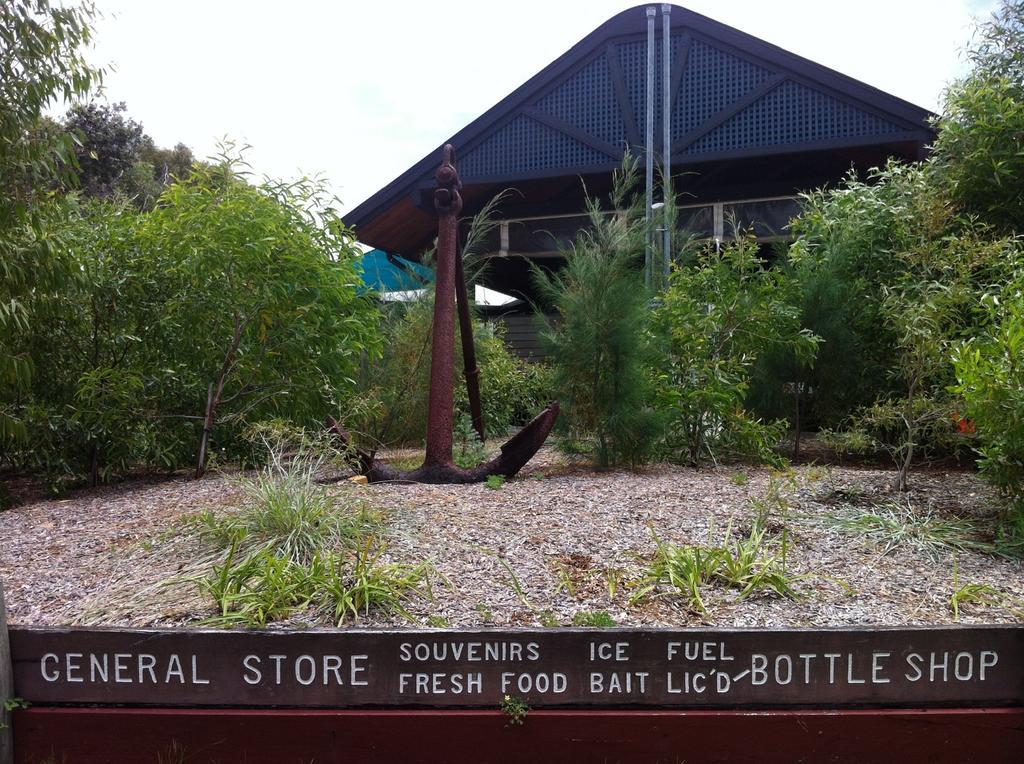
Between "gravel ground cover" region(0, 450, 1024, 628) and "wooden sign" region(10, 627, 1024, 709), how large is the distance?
0.79 feet

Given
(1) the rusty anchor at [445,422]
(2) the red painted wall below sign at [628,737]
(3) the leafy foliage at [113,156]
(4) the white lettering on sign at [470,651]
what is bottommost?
(2) the red painted wall below sign at [628,737]

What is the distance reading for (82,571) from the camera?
3641 millimetres

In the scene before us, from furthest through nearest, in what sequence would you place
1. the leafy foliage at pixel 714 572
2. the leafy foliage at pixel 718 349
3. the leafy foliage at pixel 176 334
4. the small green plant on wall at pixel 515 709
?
the leafy foliage at pixel 718 349, the leafy foliage at pixel 176 334, the leafy foliage at pixel 714 572, the small green plant on wall at pixel 515 709

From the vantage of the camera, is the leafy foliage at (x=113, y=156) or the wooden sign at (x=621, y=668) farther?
the leafy foliage at (x=113, y=156)

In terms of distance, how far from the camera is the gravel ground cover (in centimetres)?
309

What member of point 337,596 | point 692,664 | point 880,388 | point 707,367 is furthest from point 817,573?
point 880,388

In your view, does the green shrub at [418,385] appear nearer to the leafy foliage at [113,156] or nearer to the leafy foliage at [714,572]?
the leafy foliage at [714,572]

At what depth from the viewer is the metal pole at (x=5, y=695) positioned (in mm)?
2709

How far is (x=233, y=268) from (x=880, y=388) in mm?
4742

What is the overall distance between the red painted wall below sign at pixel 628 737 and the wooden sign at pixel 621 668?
0.14ft

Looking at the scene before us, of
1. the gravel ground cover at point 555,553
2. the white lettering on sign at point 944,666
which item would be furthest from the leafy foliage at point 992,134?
the white lettering on sign at point 944,666

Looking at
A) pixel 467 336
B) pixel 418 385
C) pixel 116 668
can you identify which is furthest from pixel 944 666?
pixel 418 385

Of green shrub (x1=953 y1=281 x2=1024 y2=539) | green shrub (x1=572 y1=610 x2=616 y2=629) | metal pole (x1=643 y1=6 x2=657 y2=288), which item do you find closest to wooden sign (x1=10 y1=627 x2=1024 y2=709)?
green shrub (x1=572 y1=610 x2=616 y2=629)

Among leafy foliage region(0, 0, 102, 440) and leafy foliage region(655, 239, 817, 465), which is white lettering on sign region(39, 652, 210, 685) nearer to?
leafy foliage region(0, 0, 102, 440)
